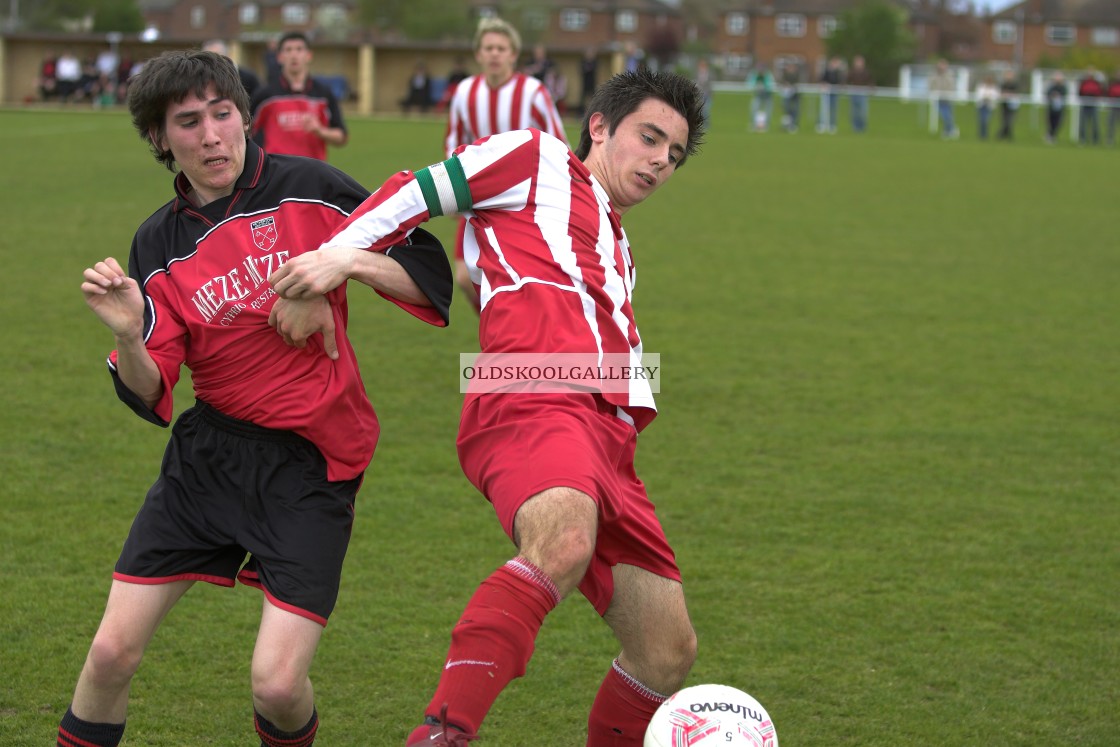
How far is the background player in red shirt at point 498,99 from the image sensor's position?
30.3 feet

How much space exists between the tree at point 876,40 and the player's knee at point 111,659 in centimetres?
5815

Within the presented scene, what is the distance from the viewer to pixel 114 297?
275 cm

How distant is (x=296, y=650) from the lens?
2816 millimetres

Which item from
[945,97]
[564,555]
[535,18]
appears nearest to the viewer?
[564,555]

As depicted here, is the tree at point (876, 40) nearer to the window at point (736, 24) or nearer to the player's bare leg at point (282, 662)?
the window at point (736, 24)

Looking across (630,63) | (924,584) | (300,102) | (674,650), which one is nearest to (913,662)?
(924,584)

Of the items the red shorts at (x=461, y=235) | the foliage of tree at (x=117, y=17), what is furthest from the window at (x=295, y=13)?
the red shorts at (x=461, y=235)

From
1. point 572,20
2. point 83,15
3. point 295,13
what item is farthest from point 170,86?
point 295,13

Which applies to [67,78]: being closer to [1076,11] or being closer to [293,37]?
[293,37]

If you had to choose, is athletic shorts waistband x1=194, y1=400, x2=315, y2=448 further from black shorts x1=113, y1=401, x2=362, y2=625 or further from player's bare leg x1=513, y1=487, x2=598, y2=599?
player's bare leg x1=513, y1=487, x2=598, y2=599

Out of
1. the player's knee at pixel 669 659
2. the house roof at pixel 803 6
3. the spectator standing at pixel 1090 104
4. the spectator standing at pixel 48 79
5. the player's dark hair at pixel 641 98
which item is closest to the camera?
the player's knee at pixel 669 659

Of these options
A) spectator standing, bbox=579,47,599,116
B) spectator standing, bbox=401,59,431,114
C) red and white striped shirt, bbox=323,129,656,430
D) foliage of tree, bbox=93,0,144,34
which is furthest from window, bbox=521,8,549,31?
red and white striped shirt, bbox=323,129,656,430

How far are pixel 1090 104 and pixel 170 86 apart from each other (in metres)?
31.1

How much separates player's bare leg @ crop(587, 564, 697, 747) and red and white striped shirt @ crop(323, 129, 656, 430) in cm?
38
